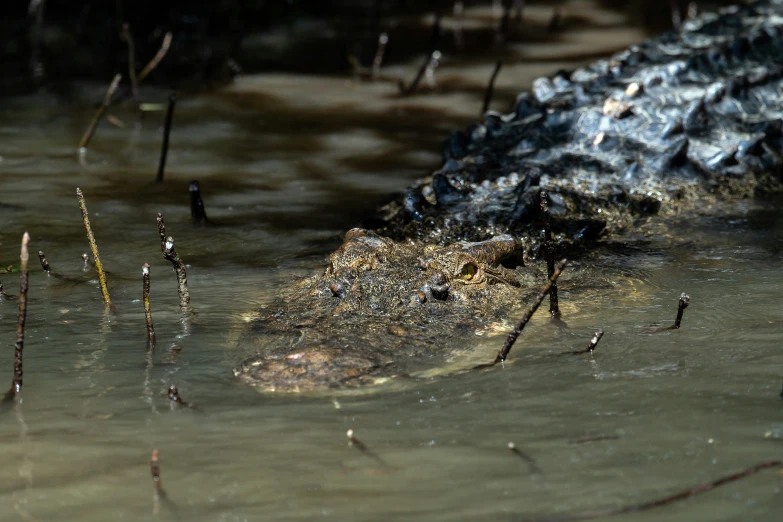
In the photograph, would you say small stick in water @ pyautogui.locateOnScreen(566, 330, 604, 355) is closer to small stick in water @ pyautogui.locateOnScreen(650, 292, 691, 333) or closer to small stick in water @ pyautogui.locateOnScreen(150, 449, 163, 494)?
small stick in water @ pyautogui.locateOnScreen(650, 292, 691, 333)

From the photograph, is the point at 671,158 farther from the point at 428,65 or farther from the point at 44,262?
the point at 428,65

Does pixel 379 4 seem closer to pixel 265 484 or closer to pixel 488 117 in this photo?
pixel 488 117

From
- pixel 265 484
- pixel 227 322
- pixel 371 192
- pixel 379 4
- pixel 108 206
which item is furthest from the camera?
pixel 379 4

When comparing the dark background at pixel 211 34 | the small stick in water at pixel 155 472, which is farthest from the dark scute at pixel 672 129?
the small stick in water at pixel 155 472

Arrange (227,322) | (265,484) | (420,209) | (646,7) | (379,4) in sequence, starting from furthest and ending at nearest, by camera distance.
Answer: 1. (646,7)
2. (379,4)
3. (420,209)
4. (227,322)
5. (265,484)

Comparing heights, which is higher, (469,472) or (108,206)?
(469,472)

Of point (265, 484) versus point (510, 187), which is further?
point (510, 187)

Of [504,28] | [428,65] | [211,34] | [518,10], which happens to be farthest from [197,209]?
[518,10]

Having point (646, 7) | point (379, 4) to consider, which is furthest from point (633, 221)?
point (646, 7)
